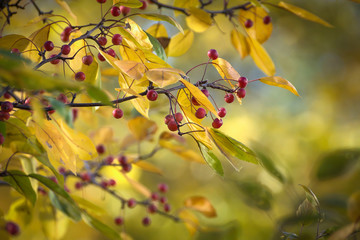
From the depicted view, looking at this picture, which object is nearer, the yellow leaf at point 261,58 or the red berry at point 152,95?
the red berry at point 152,95

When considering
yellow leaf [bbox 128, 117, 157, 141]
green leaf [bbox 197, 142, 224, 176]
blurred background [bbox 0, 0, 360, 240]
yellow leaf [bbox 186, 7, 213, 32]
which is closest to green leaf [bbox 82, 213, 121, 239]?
green leaf [bbox 197, 142, 224, 176]

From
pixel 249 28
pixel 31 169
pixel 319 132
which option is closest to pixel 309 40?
pixel 319 132

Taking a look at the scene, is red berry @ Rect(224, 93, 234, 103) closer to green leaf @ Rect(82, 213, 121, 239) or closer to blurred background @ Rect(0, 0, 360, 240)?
green leaf @ Rect(82, 213, 121, 239)

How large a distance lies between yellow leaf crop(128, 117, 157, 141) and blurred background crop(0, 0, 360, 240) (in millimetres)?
629

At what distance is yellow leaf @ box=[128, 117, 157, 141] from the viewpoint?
2.88 feet

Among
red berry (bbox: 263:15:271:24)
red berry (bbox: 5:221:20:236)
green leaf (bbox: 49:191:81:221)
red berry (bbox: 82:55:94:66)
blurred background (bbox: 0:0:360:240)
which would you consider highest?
red berry (bbox: 263:15:271:24)

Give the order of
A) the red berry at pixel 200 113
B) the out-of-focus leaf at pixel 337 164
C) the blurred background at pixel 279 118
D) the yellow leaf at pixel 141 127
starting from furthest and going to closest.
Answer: the blurred background at pixel 279 118, the yellow leaf at pixel 141 127, the out-of-focus leaf at pixel 337 164, the red berry at pixel 200 113

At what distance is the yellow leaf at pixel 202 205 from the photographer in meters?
0.91

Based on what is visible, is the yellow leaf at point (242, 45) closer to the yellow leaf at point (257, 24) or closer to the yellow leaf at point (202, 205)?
the yellow leaf at point (257, 24)

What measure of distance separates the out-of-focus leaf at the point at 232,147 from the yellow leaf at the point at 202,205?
1.39 ft

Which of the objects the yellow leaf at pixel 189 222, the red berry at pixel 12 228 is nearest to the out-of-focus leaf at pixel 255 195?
the yellow leaf at pixel 189 222

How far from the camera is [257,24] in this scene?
771 millimetres

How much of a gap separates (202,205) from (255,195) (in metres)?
0.22

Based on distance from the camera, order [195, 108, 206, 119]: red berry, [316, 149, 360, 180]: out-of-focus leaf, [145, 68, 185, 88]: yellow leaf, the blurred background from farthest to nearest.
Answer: the blurred background < [316, 149, 360, 180]: out-of-focus leaf < [195, 108, 206, 119]: red berry < [145, 68, 185, 88]: yellow leaf
